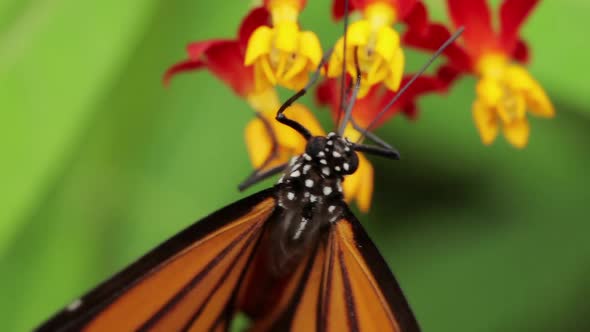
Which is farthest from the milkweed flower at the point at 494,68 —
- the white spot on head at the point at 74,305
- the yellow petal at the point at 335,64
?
the white spot on head at the point at 74,305

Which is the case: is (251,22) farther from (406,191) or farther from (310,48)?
(406,191)

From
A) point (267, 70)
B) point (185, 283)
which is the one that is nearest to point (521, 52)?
point (267, 70)

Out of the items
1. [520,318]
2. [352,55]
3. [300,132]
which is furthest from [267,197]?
[520,318]

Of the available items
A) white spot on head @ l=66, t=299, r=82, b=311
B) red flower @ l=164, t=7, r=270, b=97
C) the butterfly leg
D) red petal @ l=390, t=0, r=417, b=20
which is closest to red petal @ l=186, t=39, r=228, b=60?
red flower @ l=164, t=7, r=270, b=97

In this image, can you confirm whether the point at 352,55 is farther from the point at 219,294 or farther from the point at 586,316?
the point at 586,316

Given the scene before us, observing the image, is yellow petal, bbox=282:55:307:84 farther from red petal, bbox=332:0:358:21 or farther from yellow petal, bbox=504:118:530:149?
yellow petal, bbox=504:118:530:149

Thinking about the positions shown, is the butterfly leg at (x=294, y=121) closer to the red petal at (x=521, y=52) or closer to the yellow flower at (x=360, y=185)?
the yellow flower at (x=360, y=185)
